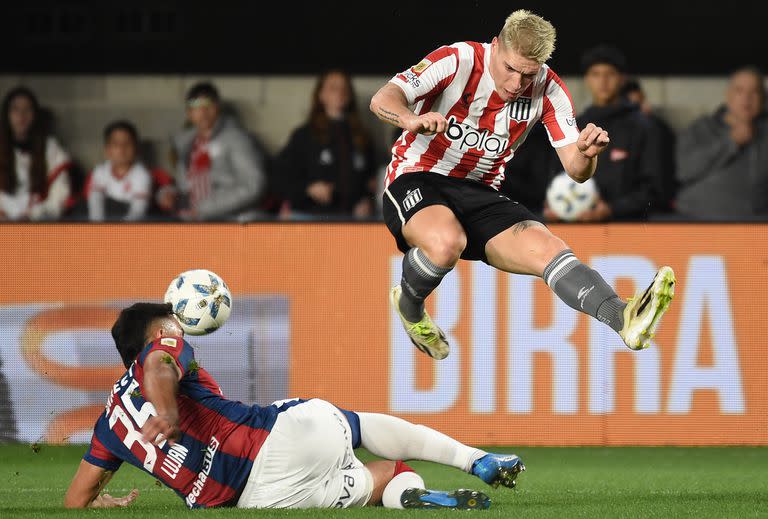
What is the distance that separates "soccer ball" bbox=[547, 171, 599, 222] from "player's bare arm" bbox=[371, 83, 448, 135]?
3.50m

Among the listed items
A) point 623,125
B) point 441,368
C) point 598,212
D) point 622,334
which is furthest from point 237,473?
point 623,125

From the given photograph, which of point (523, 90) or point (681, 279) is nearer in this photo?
point (523, 90)

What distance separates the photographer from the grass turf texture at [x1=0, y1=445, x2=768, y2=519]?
6344 millimetres

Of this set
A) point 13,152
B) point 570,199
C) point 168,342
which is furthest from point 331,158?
point 168,342

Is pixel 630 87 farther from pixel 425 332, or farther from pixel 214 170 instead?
pixel 425 332

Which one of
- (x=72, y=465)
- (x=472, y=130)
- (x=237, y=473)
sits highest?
(x=472, y=130)

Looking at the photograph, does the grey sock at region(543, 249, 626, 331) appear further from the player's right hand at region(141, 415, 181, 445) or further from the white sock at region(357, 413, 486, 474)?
the player's right hand at region(141, 415, 181, 445)

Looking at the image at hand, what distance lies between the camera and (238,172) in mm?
11438

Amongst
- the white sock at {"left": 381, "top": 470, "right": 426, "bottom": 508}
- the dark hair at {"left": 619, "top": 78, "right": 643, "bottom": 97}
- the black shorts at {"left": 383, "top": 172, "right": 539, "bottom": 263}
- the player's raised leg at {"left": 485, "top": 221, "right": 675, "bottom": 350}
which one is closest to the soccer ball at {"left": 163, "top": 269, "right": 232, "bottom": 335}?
the black shorts at {"left": 383, "top": 172, "right": 539, "bottom": 263}

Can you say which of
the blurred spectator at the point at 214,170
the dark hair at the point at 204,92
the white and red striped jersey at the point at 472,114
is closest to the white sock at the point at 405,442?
the white and red striped jersey at the point at 472,114

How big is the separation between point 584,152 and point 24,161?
20.9 feet

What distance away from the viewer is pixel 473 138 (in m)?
7.31

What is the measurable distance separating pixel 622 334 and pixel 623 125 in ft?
14.6

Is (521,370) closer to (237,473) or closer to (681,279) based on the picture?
(681,279)
